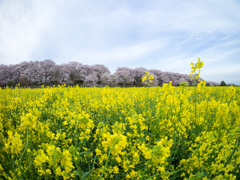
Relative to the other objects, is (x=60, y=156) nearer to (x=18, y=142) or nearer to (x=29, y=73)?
(x=18, y=142)

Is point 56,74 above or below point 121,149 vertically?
above

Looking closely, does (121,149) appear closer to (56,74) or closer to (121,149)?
(121,149)

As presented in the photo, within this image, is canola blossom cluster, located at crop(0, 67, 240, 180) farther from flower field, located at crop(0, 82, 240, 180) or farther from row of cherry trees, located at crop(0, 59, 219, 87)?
row of cherry trees, located at crop(0, 59, 219, 87)

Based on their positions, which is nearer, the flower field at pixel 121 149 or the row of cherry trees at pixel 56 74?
the flower field at pixel 121 149

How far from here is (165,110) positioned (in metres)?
2.96

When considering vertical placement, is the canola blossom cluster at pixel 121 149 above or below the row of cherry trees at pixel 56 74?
below

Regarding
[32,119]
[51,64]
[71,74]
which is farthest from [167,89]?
[51,64]

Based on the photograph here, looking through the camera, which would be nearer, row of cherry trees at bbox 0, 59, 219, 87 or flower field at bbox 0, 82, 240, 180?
flower field at bbox 0, 82, 240, 180

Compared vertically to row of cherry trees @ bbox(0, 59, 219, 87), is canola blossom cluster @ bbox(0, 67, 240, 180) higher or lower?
lower

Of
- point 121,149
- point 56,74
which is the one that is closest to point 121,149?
point 121,149

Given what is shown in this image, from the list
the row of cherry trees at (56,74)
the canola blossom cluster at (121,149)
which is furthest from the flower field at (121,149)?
the row of cherry trees at (56,74)

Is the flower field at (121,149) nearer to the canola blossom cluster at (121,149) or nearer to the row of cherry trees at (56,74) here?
the canola blossom cluster at (121,149)

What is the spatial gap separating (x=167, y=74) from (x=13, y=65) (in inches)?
2152

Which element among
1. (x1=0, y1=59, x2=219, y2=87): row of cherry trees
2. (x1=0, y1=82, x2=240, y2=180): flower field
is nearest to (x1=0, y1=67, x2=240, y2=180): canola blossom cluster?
(x1=0, y1=82, x2=240, y2=180): flower field
